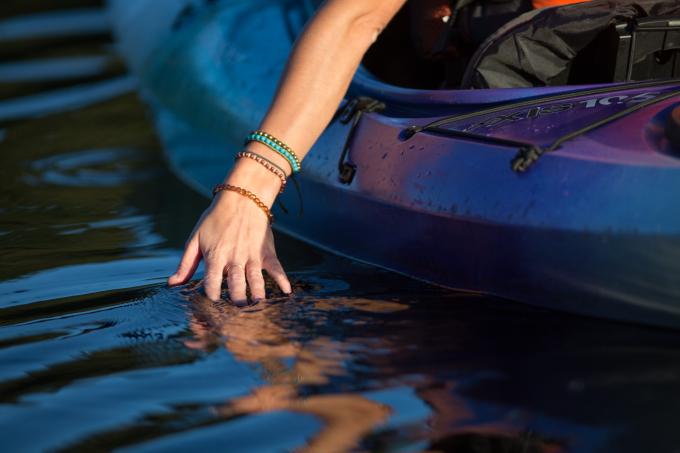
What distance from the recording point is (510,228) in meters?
2.11

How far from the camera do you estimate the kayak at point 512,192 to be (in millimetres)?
1964

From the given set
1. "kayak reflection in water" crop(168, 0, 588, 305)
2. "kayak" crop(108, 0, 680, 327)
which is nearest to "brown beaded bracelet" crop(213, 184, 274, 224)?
"kayak reflection in water" crop(168, 0, 588, 305)

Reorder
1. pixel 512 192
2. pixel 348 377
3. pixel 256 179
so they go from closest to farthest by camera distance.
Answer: pixel 348 377
pixel 512 192
pixel 256 179

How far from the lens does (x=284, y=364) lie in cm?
194

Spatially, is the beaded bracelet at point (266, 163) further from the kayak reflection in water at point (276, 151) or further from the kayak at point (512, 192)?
the kayak at point (512, 192)

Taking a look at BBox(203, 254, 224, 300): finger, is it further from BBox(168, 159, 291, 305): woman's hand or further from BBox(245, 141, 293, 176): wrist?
BBox(245, 141, 293, 176): wrist

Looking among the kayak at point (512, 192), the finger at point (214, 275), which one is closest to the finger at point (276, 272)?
the finger at point (214, 275)

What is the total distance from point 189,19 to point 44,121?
0.82 metres

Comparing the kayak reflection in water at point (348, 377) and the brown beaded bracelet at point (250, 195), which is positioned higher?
the brown beaded bracelet at point (250, 195)

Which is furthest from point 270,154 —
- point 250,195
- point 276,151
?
point 250,195

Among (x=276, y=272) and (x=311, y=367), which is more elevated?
(x=276, y=272)

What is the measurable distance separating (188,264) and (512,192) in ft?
2.02

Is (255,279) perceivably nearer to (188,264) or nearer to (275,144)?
(188,264)

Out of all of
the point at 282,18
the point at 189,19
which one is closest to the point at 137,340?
the point at 282,18
